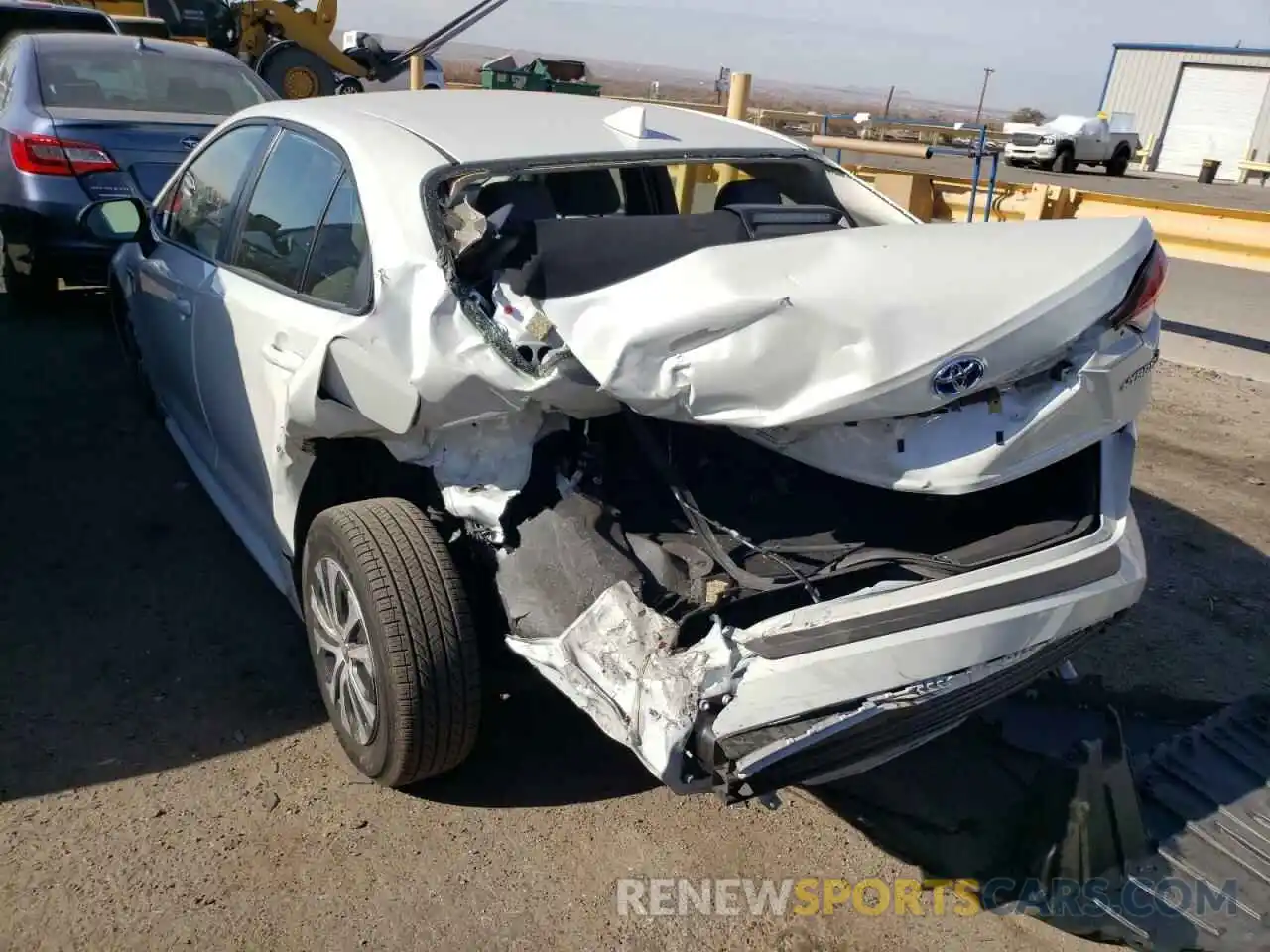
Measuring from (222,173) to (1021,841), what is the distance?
3381 mm

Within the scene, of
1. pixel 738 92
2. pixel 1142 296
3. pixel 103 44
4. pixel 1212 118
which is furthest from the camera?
pixel 1212 118

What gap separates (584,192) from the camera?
338cm

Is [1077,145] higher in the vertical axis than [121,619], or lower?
lower

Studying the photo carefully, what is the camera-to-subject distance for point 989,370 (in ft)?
6.76

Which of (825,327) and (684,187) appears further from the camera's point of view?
(684,187)

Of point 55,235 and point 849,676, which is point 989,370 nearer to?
point 849,676

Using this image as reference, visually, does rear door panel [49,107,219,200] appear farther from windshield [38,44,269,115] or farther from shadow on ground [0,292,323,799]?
shadow on ground [0,292,323,799]

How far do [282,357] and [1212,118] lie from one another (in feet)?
132

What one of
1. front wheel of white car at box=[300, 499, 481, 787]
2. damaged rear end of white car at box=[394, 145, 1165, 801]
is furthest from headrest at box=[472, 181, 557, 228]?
front wheel of white car at box=[300, 499, 481, 787]

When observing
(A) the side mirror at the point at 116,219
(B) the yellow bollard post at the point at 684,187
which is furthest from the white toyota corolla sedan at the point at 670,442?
(A) the side mirror at the point at 116,219

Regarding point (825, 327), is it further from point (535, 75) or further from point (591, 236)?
point (535, 75)

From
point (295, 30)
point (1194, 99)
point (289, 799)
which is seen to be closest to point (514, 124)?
point (289, 799)

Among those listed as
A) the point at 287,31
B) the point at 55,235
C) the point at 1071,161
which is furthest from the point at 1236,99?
the point at 55,235

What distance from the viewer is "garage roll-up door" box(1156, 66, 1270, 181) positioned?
34094 mm
